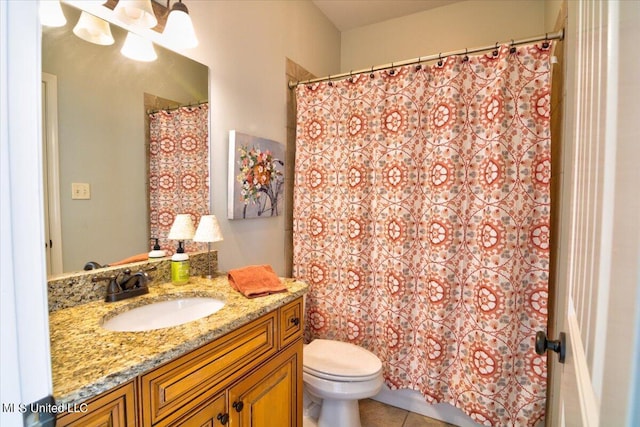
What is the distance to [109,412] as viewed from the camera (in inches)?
25.5

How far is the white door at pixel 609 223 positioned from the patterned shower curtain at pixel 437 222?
41.6 inches

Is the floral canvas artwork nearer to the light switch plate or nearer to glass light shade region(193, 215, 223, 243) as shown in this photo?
glass light shade region(193, 215, 223, 243)

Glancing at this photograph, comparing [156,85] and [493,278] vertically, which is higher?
[156,85]

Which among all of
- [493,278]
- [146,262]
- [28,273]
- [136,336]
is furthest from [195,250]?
[493,278]

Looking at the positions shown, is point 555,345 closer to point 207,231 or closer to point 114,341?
point 114,341

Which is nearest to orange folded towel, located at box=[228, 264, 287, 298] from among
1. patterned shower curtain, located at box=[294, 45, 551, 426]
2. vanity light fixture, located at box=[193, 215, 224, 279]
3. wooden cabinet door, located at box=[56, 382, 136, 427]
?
vanity light fixture, located at box=[193, 215, 224, 279]

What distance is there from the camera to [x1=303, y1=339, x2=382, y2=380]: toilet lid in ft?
5.02

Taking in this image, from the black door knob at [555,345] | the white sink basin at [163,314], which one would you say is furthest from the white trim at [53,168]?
the black door knob at [555,345]

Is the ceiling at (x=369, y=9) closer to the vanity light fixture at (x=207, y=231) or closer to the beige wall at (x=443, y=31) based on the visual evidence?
the beige wall at (x=443, y=31)

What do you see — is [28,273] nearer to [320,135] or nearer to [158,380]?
[158,380]

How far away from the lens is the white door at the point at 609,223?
0.95 feet

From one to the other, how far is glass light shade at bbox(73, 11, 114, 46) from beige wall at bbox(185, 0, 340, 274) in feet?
1.16

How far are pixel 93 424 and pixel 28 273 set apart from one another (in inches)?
15.1

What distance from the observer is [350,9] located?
7.84 ft
